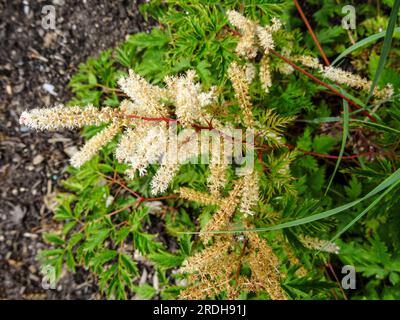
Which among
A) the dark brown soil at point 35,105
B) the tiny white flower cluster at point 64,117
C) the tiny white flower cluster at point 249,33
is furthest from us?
the dark brown soil at point 35,105

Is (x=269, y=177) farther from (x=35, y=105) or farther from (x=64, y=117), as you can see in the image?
(x=35, y=105)

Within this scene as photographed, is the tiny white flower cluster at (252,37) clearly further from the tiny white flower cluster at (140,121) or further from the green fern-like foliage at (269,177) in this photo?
the tiny white flower cluster at (140,121)

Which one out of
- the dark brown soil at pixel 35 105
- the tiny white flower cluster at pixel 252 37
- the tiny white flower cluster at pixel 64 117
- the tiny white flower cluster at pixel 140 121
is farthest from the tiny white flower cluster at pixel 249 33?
the dark brown soil at pixel 35 105

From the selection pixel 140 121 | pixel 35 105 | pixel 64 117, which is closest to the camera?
pixel 64 117

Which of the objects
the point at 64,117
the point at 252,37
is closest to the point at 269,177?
the point at 252,37

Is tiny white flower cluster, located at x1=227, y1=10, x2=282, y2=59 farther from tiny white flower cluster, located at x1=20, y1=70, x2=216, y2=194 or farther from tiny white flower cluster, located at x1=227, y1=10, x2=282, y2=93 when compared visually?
tiny white flower cluster, located at x1=20, y1=70, x2=216, y2=194
